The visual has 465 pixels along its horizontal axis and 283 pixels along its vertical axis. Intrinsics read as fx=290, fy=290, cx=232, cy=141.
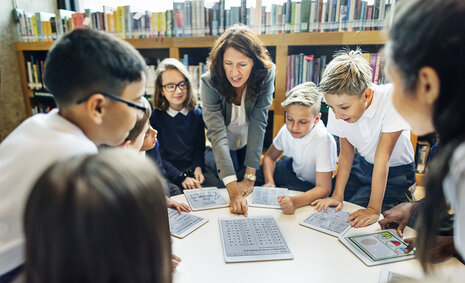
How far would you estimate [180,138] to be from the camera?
1.94 metres

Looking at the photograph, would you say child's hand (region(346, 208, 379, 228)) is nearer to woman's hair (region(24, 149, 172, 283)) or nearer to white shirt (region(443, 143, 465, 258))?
white shirt (region(443, 143, 465, 258))

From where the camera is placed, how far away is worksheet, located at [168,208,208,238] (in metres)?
1.02

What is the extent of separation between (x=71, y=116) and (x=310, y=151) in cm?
122

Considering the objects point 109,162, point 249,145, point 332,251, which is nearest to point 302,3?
point 249,145

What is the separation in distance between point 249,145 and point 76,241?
132cm

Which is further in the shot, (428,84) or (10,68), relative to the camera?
(10,68)

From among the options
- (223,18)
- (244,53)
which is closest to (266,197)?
(244,53)

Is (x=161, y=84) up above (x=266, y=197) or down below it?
above

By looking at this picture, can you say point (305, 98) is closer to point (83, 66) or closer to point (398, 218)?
point (398, 218)

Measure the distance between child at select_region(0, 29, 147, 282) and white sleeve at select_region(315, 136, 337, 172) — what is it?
959 mm

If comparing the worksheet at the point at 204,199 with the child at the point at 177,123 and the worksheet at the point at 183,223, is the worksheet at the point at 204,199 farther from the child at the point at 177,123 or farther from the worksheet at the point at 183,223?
the child at the point at 177,123

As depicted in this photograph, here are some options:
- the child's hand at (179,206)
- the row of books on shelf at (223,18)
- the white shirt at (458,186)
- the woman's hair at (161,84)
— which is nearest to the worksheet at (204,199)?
the child's hand at (179,206)

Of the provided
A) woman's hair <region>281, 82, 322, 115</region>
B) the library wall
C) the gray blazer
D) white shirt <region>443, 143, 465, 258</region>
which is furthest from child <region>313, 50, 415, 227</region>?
the library wall

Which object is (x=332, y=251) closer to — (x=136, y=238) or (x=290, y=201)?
(x=290, y=201)
